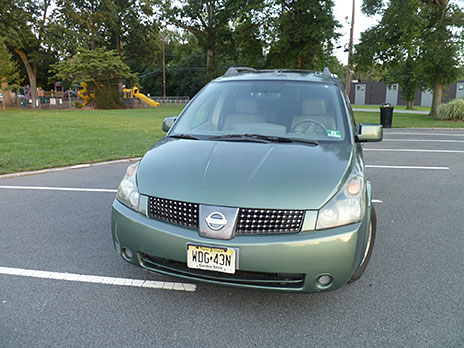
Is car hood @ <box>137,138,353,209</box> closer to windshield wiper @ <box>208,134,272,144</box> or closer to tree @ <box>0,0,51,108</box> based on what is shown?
windshield wiper @ <box>208,134,272,144</box>

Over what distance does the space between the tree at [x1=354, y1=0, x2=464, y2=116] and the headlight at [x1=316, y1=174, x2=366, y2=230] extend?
75.8 ft

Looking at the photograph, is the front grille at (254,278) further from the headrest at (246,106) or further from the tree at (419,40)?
the tree at (419,40)

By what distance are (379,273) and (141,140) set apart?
31.3 feet

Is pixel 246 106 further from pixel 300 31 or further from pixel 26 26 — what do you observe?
pixel 26 26

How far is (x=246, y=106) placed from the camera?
3.93 meters

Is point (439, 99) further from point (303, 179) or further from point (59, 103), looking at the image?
point (59, 103)

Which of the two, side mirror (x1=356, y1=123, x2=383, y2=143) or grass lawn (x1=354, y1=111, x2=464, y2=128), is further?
grass lawn (x1=354, y1=111, x2=464, y2=128)

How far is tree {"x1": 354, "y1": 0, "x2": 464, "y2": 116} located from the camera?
22.4 metres

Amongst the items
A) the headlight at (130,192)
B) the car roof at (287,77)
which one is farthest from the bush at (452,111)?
the headlight at (130,192)

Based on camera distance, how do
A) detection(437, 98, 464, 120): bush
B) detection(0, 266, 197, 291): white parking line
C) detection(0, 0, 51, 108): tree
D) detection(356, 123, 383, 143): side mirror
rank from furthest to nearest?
detection(0, 0, 51, 108): tree < detection(437, 98, 464, 120): bush < detection(356, 123, 383, 143): side mirror < detection(0, 266, 197, 291): white parking line

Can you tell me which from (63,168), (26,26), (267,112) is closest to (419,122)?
(63,168)

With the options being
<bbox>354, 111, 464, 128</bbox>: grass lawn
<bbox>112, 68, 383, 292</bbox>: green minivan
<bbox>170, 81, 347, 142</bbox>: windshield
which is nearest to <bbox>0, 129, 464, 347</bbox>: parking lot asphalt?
<bbox>112, 68, 383, 292</bbox>: green minivan

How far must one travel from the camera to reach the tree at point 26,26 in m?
31.6

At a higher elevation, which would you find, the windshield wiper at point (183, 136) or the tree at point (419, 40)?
the tree at point (419, 40)
